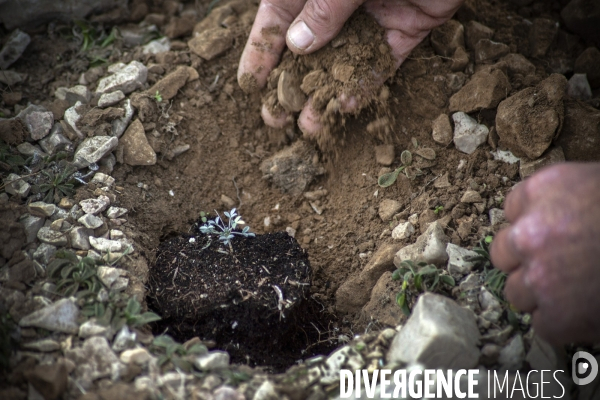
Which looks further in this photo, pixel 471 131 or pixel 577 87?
pixel 577 87

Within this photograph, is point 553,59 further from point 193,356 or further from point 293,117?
point 193,356

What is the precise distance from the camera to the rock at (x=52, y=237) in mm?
2031

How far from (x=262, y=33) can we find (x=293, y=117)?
456 millimetres

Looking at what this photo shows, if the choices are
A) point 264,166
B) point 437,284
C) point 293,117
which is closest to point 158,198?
point 264,166

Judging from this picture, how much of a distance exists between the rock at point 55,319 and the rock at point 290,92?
1.38 metres

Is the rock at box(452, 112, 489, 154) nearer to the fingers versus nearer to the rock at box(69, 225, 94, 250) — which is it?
the fingers

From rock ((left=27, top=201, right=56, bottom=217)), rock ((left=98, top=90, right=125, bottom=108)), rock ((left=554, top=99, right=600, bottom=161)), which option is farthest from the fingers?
rock ((left=554, top=99, right=600, bottom=161))

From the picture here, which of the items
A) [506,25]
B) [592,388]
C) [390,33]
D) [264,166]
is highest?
[390,33]

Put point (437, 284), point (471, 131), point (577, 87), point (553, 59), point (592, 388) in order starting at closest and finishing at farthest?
point (592, 388)
point (437, 284)
point (471, 131)
point (577, 87)
point (553, 59)

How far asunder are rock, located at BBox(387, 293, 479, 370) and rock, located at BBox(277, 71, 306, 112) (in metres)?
1.22

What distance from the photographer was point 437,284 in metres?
1.94

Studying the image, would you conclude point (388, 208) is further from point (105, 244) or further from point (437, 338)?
point (105, 244)

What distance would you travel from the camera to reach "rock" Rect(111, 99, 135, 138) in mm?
2438

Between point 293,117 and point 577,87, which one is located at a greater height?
point 293,117
